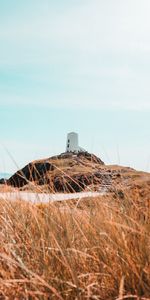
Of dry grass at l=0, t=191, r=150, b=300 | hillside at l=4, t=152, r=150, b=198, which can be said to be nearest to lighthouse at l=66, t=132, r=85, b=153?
hillside at l=4, t=152, r=150, b=198

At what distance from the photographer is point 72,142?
29750 millimetres

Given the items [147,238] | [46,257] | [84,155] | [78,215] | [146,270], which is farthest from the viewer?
[84,155]

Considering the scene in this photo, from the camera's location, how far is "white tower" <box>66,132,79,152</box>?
29281 mm

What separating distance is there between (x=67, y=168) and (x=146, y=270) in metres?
18.7

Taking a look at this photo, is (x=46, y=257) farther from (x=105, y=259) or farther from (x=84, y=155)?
(x=84, y=155)

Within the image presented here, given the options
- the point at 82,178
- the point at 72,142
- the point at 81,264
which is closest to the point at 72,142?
the point at 72,142

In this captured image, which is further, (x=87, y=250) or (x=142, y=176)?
(x=142, y=176)

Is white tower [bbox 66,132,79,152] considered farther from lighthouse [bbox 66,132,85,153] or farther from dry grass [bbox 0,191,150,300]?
dry grass [bbox 0,191,150,300]

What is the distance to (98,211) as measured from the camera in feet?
12.3

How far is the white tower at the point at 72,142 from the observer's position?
29.3m

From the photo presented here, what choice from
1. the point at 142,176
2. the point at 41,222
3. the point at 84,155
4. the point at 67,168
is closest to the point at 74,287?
the point at 41,222

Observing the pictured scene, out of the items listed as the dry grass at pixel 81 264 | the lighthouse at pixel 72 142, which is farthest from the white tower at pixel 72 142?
the dry grass at pixel 81 264

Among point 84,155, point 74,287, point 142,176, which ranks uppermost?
point 84,155

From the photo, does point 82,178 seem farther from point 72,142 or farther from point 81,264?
point 72,142
